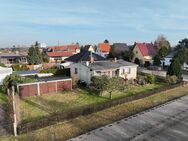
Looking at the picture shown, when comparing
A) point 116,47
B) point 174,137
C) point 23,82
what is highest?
point 116,47

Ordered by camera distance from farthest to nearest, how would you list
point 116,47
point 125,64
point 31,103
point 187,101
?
point 116,47
point 125,64
point 187,101
point 31,103

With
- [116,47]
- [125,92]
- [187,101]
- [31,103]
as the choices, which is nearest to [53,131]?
[31,103]

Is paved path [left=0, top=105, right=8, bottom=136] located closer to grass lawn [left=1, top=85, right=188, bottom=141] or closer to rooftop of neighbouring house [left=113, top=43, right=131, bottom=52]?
grass lawn [left=1, top=85, right=188, bottom=141]

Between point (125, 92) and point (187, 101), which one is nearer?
point (187, 101)

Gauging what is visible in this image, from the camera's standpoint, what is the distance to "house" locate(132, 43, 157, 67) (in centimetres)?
5969

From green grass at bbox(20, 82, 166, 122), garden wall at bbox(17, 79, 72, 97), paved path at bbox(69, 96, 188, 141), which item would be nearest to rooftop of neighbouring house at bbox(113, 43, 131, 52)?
green grass at bbox(20, 82, 166, 122)

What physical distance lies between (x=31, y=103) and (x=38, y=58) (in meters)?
33.0

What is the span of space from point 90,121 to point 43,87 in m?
11.8

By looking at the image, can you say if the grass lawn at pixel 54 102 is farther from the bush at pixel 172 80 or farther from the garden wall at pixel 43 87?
the bush at pixel 172 80

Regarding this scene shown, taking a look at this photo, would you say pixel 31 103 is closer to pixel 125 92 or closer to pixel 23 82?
pixel 23 82

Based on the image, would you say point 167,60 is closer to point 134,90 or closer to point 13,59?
point 134,90

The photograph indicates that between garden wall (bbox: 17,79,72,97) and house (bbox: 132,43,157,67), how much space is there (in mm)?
33975

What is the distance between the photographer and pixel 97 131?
55.3 feet

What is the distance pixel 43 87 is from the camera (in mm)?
28469
